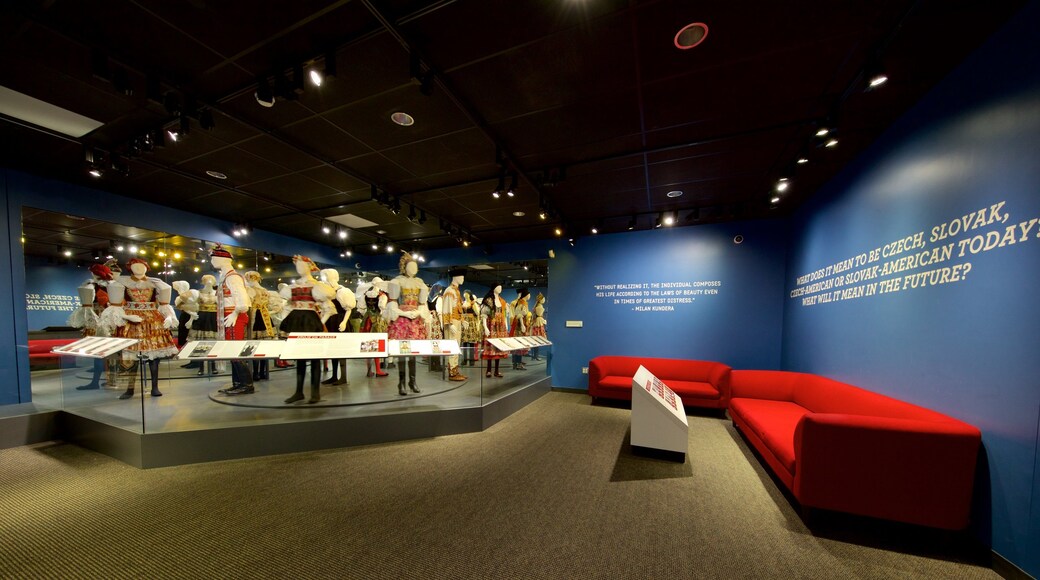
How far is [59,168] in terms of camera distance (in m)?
4.27

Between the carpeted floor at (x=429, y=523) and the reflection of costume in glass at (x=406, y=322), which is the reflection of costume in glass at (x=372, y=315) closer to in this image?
the reflection of costume in glass at (x=406, y=322)

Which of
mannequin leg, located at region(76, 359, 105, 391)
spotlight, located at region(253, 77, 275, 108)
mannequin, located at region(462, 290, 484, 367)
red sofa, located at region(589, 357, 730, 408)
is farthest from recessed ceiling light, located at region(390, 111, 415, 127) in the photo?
red sofa, located at region(589, 357, 730, 408)

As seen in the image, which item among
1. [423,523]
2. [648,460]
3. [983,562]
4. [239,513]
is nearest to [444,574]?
[423,523]

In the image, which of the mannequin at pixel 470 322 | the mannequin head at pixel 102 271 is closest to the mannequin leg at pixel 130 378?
the mannequin head at pixel 102 271

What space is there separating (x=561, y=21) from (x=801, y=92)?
2.28m

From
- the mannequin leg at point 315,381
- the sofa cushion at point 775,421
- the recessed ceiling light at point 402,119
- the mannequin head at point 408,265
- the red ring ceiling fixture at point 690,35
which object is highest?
the red ring ceiling fixture at point 690,35

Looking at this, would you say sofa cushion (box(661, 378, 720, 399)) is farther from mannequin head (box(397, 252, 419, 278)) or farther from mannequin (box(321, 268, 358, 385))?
mannequin (box(321, 268, 358, 385))

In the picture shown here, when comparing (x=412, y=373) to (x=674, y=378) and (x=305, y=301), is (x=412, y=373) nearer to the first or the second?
(x=305, y=301)

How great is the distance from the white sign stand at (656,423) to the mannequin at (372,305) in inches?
200

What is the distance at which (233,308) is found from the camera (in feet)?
13.9

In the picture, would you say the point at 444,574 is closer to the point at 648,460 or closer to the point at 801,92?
the point at 648,460

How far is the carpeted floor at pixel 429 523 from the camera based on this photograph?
6.20 ft

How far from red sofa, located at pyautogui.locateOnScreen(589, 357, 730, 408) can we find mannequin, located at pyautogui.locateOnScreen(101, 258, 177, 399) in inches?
259

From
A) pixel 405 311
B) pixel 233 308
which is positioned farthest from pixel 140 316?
pixel 405 311
